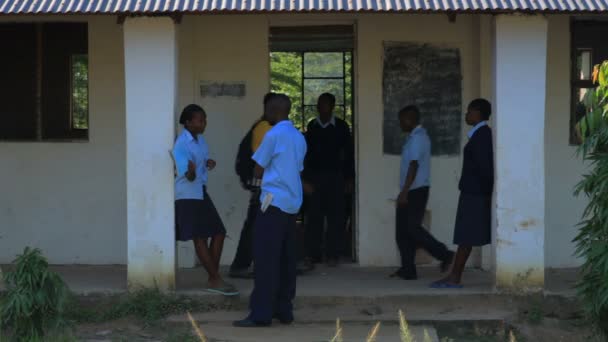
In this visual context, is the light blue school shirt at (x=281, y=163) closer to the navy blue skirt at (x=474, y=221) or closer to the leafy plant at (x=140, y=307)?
the leafy plant at (x=140, y=307)

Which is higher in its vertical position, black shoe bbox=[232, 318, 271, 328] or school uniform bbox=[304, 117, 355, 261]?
school uniform bbox=[304, 117, 355, 261]

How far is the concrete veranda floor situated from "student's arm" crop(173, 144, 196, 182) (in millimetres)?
1056

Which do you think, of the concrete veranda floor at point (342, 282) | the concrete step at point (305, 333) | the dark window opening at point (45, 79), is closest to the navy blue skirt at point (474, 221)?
the concrete veranda floor at point (342, 282)

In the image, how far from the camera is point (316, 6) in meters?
7.90

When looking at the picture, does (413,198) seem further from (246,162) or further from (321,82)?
(321,82)

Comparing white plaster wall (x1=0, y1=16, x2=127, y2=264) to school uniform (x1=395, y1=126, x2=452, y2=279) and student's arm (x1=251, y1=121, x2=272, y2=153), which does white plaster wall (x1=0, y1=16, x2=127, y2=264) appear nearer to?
student's arm (x1=251, y1=121, x2=272, y2=153)

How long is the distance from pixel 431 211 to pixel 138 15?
141 inches

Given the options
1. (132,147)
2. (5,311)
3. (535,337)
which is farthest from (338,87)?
(5,311)

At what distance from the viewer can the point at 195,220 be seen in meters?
8.50

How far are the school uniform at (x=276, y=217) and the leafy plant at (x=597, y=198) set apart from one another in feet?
7.14

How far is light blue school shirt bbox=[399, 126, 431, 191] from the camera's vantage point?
9109 mm

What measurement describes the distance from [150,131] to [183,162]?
0.44 meters

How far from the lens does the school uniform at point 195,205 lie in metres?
8.41

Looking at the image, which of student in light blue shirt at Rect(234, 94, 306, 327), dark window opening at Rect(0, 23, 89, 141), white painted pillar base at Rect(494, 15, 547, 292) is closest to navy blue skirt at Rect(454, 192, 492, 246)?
white painted pillar base at Rect(494, 15, 547, 292)
